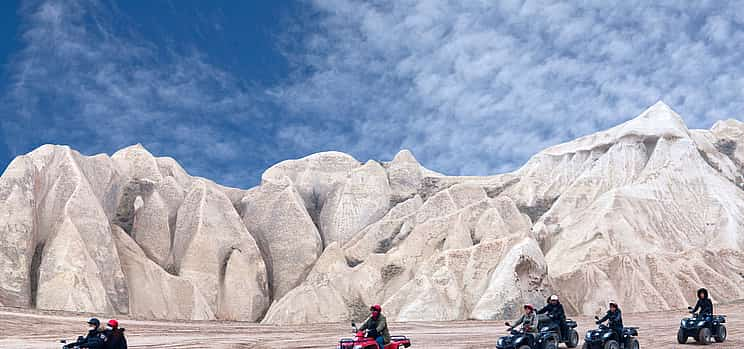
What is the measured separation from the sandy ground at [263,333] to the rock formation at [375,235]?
11.6 m

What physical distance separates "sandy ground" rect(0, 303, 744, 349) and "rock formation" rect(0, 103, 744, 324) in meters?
11.6

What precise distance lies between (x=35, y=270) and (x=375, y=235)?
24529mm

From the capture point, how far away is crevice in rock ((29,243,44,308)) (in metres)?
41.2

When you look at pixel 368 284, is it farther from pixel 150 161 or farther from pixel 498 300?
pixel 150 161

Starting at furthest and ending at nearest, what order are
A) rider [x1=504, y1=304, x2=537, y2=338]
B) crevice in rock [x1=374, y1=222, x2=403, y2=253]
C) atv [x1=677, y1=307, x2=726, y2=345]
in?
crevice in rock [x1=374, y1=222, x2=403, y2=253] < atv [x1=677, y1=307, x2=726, y2=345] < rider [x1=504, y1=304, x2=537, y2=338]

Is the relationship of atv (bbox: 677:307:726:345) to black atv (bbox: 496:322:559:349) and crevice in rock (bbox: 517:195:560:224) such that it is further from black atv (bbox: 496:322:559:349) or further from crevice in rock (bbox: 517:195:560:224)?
crevice in rock (bbox: 517:195:560:224)

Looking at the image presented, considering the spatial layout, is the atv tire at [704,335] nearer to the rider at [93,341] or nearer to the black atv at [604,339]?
the black atv at [604,339]

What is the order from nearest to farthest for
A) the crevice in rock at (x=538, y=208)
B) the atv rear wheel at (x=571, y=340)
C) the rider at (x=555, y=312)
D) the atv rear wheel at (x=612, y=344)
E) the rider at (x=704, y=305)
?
1. the atv rear wheel at (x=612, y=344)
2. the rider at (x=555, y=312)
3. the atv rear wheel at (x=571, y=340)
4. the rider at (x=704, y=305)
5. the crevice in rock at (x=538, y=208)

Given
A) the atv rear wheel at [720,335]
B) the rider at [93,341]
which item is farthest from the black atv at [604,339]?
the rider at [93,341]

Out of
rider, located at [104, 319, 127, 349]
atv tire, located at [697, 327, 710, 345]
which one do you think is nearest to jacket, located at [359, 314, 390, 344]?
rider, located at [104, 319, 127, 349]

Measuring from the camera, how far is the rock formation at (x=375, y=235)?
41.2 meters

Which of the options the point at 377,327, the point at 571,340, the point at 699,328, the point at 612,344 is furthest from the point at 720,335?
the point at 377,327

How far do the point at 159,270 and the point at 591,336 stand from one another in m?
36.7

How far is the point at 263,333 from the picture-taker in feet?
77.6
